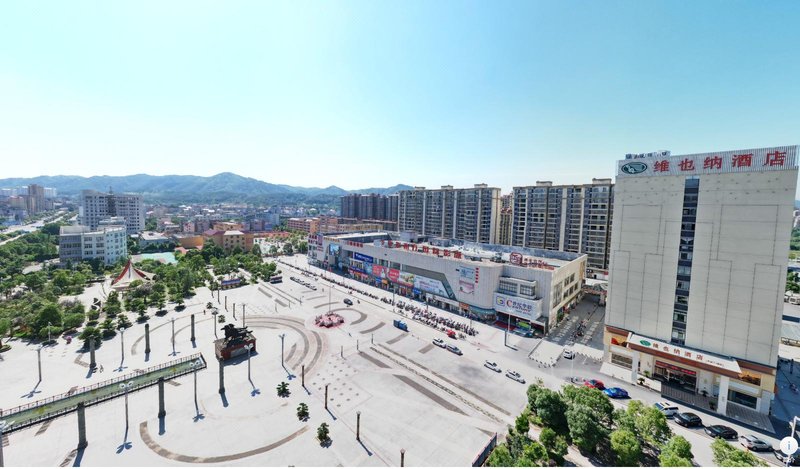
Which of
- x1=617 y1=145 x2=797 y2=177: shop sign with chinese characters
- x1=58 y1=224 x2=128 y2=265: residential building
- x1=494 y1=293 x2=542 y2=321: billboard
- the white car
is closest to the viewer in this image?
x1=617 y1=145 x2=797 y2=177: shop sign with chinese characters

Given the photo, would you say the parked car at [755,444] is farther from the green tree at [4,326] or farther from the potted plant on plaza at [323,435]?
the green tree at [4,326]

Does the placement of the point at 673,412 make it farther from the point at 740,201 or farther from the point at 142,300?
the point at 142,300

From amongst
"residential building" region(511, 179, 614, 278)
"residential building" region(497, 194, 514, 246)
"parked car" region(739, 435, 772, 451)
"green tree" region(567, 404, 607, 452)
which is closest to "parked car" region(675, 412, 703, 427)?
"parked car" region(739, 435, 772, 451)

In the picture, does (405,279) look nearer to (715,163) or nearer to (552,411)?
(552,411)

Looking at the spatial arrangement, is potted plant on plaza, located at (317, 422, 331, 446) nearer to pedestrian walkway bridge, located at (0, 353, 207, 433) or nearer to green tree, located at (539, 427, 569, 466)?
pedestrian walkway bridge, located at (0, 353, 207, 433)

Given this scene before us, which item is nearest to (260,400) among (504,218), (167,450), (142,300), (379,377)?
(167,450)
